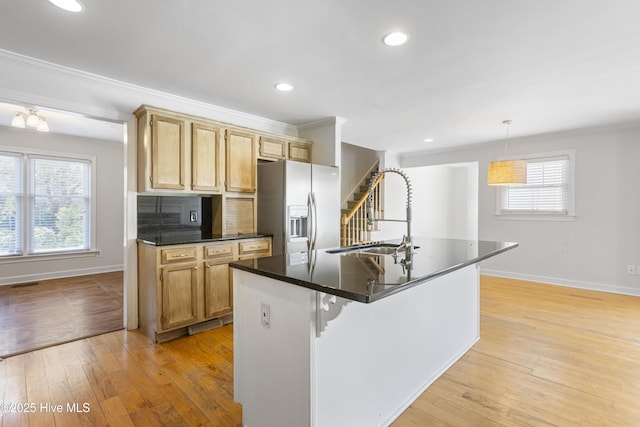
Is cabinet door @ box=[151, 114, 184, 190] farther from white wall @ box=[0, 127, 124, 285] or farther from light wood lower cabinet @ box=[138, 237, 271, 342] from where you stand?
white wall @ box=[0, 127, 124, 285]

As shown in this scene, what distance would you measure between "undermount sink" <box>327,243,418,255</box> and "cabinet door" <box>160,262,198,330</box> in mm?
1565

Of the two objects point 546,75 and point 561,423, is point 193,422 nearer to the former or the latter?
point 561,423

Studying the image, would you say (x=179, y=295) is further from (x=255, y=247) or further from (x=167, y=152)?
(x=167, y=152)

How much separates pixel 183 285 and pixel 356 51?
2517 millimetres

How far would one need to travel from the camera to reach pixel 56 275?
525cm

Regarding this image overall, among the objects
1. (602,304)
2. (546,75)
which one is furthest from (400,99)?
(602,304)

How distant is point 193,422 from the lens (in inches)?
69.9

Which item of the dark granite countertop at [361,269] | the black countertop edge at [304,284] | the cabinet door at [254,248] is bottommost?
the cabinet door at [254,248]

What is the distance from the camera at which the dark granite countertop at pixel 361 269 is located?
48.0 inches

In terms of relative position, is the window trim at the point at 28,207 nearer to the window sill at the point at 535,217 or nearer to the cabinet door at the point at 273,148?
the cabinet door at the point at 273,148

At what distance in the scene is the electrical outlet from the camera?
1543 mm

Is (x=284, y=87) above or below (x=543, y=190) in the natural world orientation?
above

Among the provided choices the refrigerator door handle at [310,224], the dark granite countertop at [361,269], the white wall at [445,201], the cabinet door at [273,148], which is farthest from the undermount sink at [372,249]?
the white wall at [445,201]

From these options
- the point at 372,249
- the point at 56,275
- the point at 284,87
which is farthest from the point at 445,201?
the point at 56,275
